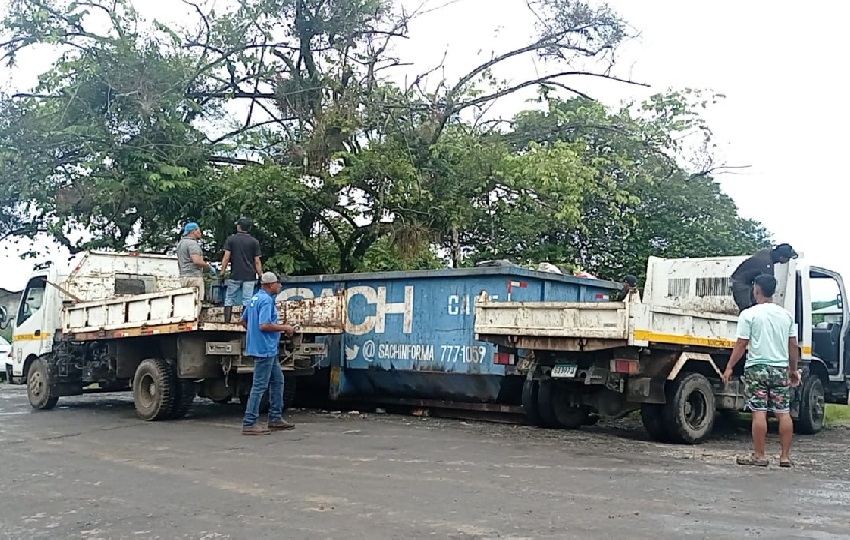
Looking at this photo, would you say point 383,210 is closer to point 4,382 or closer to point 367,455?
point 367,455

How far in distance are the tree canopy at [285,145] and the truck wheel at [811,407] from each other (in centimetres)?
619

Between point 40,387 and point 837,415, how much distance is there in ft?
41.4

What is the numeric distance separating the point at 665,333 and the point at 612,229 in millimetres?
12537

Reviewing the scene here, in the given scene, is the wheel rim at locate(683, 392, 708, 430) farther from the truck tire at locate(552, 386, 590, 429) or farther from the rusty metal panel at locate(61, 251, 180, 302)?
the rusty metal panel at locate(61, 251, 180, 302)

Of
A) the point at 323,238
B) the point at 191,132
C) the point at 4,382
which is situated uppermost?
the point at 191,132

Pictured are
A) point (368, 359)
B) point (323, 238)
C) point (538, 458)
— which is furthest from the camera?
point (323, 238)

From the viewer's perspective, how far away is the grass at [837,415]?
13.8 metres

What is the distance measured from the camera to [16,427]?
12.2m

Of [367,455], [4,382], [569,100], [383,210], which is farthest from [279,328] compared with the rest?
[4,382]

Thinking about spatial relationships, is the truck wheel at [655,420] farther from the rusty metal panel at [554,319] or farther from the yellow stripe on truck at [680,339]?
the rusty metal panel at [554,319]

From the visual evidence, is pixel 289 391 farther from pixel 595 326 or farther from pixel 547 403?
pixel 595 326

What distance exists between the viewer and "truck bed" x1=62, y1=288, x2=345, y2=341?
38.7ft

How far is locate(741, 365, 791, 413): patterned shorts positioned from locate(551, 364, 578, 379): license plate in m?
2.35

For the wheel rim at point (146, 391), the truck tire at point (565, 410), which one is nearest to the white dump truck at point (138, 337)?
the wheel rim at point (146, 391)
